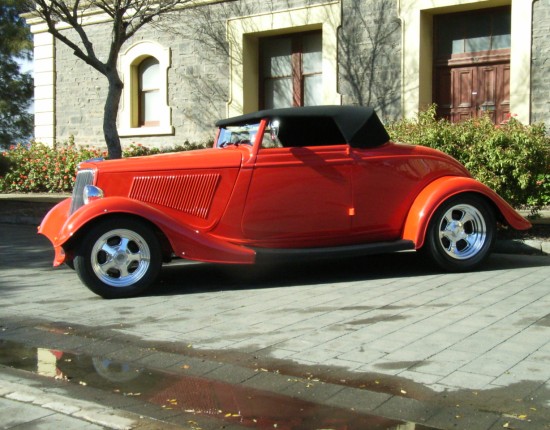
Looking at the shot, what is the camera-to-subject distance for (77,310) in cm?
638

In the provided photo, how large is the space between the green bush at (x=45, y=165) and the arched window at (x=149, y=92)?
3.06 feet

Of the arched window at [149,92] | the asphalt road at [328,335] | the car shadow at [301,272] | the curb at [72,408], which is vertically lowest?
the curb at [72,408]

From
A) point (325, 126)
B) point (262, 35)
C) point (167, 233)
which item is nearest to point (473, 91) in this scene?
point (262, 35)

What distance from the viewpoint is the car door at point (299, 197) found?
23.8ft

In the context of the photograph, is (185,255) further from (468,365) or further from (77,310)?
(468,365)

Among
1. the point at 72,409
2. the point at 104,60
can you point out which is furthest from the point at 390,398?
the point at 104,60

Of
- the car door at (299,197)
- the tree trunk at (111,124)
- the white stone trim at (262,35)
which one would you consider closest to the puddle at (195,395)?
the car door at (299,197)

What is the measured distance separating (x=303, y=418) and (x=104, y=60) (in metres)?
17.4

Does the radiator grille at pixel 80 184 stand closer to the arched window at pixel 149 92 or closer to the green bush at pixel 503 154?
the green bush at pixel 503 154

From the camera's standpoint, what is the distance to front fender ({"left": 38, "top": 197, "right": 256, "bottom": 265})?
21.9ft

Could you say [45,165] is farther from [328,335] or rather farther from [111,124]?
[328,335]

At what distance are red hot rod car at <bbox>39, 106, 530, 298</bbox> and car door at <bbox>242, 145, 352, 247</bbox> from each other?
0.4 inches

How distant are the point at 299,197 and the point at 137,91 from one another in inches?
519

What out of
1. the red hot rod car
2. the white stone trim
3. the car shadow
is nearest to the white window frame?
the white stone trim
